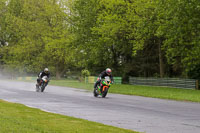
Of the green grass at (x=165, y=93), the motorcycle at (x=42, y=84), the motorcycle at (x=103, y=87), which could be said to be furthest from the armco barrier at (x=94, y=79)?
the motorcycle at (x=103, y=87)

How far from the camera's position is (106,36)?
44906 mm

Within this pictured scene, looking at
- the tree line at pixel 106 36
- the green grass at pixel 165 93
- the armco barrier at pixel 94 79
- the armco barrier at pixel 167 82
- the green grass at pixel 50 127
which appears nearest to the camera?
the green grass at pixel 50 127

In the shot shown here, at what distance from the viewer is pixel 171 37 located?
35.7m

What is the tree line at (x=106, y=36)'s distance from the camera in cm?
3506

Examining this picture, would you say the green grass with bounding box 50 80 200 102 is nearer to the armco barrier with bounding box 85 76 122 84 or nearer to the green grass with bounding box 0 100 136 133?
the green grass with bounding box 0 100 136 133

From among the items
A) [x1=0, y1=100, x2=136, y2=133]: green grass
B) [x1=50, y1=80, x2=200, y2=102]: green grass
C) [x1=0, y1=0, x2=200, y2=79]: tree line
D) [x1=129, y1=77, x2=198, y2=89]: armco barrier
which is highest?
[x1=0, y1=0, x2=200, y2=79]: tree line

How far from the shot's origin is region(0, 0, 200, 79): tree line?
1380 inches

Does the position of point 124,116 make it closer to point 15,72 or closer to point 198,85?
point 198,85

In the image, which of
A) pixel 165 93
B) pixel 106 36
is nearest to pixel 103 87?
pixel 165 93

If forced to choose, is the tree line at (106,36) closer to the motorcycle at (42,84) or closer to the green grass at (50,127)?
the motorcycle at (42,84)

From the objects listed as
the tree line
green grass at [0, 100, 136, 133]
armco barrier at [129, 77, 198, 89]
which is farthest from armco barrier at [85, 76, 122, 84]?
green grass at [0, 100, 136, 133]

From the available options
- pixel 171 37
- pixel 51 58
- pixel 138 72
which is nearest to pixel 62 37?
pixel 51 58

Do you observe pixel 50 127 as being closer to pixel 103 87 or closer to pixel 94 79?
pixel 103 87

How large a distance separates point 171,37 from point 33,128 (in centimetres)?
2837
